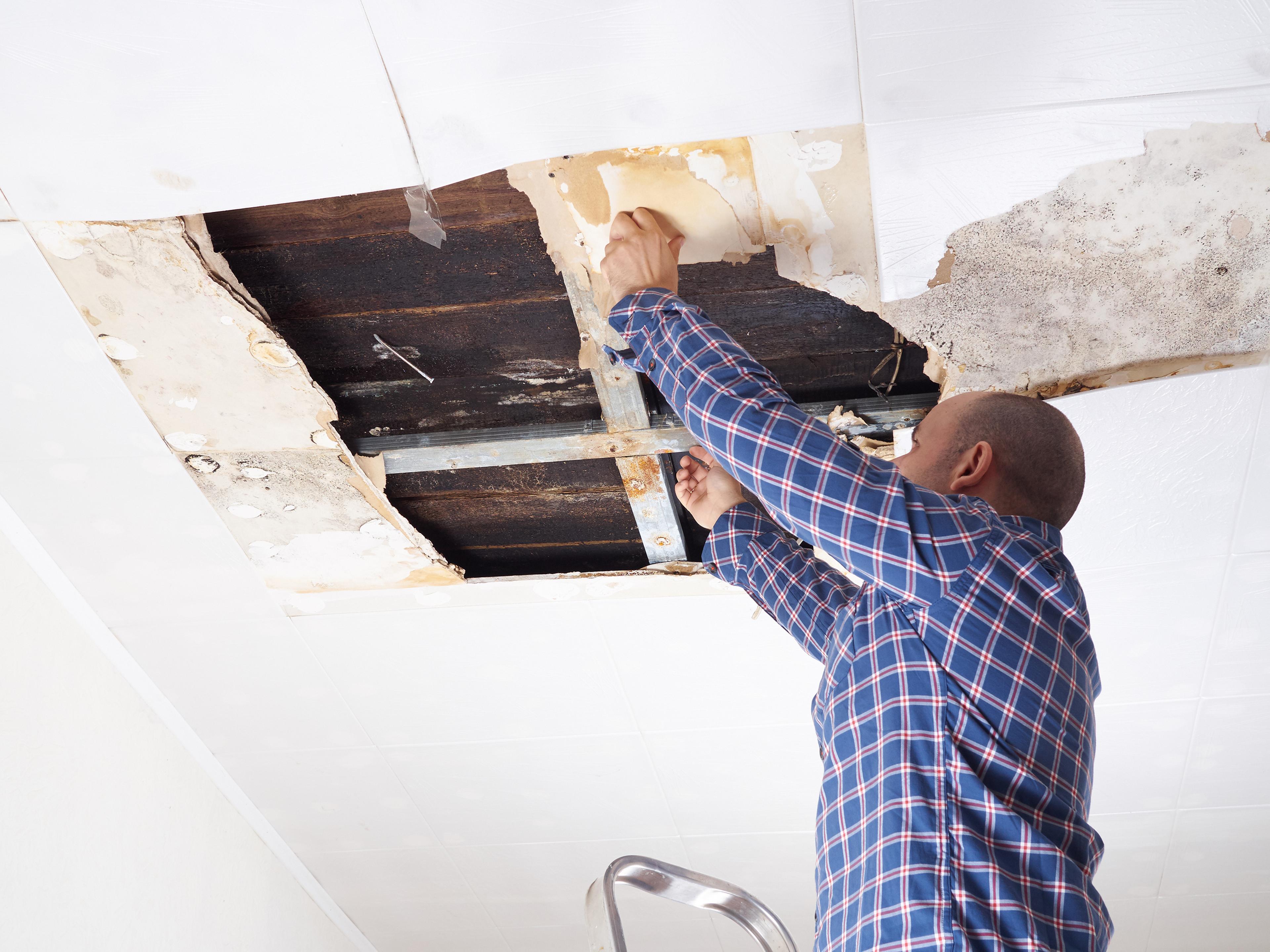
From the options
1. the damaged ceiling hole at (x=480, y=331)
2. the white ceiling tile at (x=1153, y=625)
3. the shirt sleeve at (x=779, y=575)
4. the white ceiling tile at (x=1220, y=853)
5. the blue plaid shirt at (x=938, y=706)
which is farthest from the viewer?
the white ceiling tile at (x=1220, y=853)

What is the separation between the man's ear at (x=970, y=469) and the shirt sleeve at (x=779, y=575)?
10.0 inches

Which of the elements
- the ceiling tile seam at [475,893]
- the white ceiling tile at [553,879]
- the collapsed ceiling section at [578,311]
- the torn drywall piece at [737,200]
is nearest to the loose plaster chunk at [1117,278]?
the collapsed ceiling section at [578,311]

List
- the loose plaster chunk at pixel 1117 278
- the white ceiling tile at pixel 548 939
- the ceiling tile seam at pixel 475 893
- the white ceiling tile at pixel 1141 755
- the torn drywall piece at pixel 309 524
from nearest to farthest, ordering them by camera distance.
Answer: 1. the loose plaster chunk at pixel 1117 278
2. the torn drywall piece at pixel 309 524
3. the white ceiling tile at pixel 1141 755
4. the ceiling tile seam at pixel 475 893
5. the white ceiling tile at pixel 548 939

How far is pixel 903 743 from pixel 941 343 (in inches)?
24.8

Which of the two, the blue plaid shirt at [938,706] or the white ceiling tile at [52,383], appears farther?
the white ceiling tile at [52,383]

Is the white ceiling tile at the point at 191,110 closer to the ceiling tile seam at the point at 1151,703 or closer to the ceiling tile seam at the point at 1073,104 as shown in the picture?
the ceiling tile seam at the point at 1073,104

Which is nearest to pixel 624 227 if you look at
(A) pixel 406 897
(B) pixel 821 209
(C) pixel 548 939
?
(B) pixel 821 209

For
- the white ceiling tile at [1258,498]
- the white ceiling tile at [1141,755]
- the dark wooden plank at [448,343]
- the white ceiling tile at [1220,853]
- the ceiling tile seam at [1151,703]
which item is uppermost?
the dark wooden plank at [448,343]

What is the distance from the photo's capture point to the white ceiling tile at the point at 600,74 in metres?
1.08

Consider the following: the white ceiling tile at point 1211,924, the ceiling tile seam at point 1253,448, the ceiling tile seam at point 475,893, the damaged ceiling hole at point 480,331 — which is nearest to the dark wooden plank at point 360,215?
the damaged ceiling hole at point 480,331

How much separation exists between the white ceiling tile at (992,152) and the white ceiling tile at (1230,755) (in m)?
1.46

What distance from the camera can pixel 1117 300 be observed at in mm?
1315

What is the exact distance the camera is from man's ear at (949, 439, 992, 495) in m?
1.23

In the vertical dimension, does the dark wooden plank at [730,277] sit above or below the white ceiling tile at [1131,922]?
above
